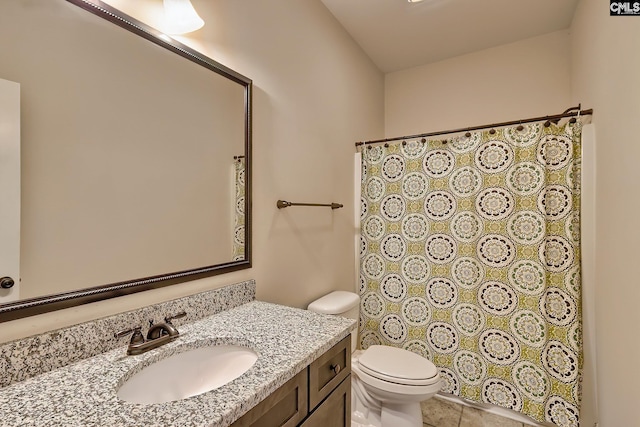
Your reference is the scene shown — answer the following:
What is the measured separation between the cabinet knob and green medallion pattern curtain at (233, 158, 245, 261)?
717 mm

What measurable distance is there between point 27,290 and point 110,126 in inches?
20.2

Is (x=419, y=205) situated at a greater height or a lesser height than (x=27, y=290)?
greater

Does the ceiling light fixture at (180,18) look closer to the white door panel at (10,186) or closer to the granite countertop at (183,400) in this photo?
the white door panel at (10,186)

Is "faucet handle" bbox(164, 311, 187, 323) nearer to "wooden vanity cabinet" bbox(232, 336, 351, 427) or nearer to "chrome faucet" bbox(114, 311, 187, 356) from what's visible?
"chrome faucet" bbox(114, 311, 187, 356)

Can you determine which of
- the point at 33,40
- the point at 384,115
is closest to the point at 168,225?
the point at 33,40

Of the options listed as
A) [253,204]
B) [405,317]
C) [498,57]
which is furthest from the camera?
[498,57]

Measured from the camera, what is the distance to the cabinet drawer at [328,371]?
922 millimetres

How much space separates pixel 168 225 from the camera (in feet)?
3.70

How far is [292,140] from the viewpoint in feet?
5.62

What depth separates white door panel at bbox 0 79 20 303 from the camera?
74 centimetres

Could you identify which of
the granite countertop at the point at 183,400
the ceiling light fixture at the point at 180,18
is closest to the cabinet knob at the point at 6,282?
the granite countertop at the point at 183,400

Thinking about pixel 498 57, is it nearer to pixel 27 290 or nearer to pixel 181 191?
pixel 181 191

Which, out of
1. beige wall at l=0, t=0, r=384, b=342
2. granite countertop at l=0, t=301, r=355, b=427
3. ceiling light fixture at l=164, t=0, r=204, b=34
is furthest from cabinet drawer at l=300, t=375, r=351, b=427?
ceiling light fixture at l=164, t=0, r=204, b=34

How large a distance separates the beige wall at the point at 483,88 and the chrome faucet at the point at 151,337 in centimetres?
261
